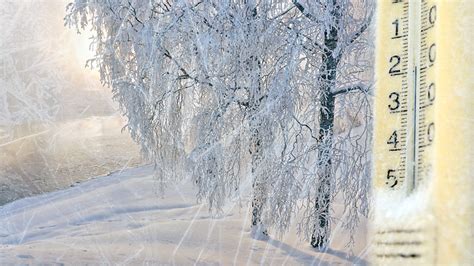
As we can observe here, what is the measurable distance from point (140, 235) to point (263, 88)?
225 centimetres

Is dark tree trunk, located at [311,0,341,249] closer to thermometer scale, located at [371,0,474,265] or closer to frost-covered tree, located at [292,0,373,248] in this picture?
frost-covered tree, located at [292,0,373,248]

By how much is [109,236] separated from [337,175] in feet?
8.74

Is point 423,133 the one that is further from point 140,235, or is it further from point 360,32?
point 140,235

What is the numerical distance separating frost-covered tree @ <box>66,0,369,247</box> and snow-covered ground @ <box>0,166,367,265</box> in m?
0.35

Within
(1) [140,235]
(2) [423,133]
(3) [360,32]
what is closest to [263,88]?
(3) [360,32]

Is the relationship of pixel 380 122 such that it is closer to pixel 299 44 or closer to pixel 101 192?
pixel 299 44

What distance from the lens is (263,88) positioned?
622cm

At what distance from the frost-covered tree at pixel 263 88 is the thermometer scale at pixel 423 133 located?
15.0 ft

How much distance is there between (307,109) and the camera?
248 inches

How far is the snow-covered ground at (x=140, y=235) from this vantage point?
19.9ft

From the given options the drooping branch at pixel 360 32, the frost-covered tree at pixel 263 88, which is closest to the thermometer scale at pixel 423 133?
the frost-covered tree at pixel 263 88

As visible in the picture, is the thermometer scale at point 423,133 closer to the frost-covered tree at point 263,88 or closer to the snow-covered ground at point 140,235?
the frost-covered tree at point 263,88

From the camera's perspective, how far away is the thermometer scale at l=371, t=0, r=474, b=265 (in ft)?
2.67

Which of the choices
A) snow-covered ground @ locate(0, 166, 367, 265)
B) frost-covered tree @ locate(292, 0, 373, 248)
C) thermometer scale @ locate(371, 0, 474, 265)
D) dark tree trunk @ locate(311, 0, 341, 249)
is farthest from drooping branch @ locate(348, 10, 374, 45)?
thermometer scale @ locate(371, 0, 474, 265)
